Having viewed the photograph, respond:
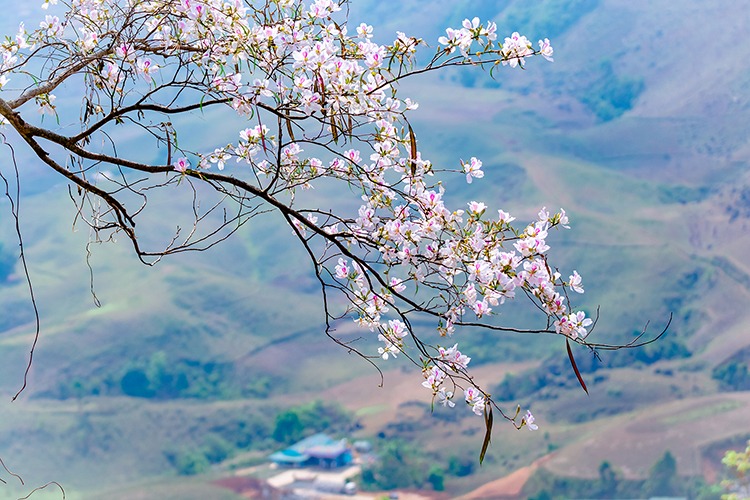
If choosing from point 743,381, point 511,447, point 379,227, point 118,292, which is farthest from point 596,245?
point 379,227

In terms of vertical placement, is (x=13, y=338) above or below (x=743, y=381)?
above

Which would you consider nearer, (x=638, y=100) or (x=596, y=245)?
(x=596, y=245)

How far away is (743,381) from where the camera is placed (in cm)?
3719

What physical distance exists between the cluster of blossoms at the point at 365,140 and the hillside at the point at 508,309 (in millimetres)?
32638

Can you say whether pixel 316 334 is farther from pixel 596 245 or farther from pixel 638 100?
pixel 638 100

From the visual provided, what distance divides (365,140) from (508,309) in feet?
123

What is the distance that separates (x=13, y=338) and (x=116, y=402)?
6.10m

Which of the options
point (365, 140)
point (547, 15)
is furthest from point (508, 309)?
point (365, 140)

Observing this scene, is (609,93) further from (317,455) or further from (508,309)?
(317,455)

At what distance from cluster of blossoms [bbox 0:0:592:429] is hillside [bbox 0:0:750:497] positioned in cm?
3264

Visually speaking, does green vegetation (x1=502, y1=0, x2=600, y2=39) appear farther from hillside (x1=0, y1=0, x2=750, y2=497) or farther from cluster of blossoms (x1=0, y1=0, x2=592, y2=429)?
cluster of blossoms (x1=0, y1=0, x2=592, y2=429)

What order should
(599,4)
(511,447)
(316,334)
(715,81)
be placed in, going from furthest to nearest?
1. (599,4)
2. (715,81)
3. (316,334)
4. (511,447)

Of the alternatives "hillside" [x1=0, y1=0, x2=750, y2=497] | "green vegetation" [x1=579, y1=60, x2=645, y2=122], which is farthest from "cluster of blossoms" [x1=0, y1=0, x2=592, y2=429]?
"green vegetation" [x1=579, y1=60, x2=645, y2=122]

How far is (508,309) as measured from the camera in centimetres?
3903
